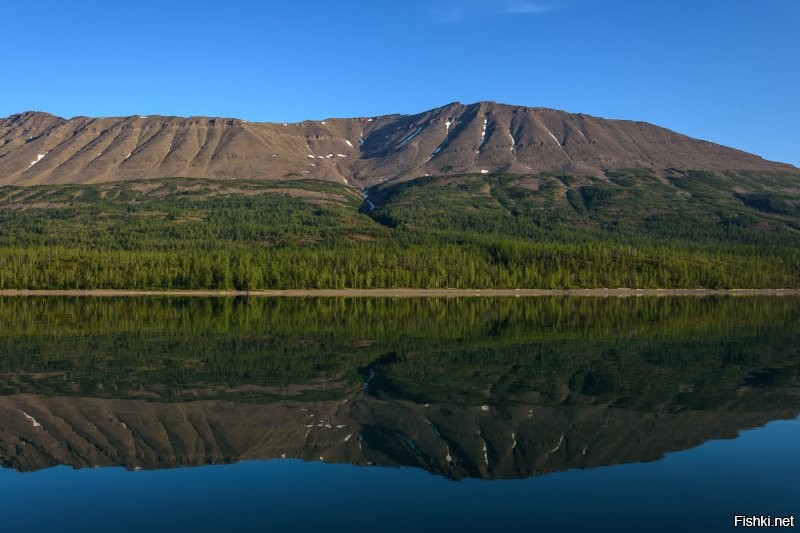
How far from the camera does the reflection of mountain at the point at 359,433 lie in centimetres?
2692

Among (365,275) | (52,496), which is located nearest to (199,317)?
(52,496)

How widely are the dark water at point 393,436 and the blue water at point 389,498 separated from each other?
90 millimetres

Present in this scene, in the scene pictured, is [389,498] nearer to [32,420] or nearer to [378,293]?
[32,420]

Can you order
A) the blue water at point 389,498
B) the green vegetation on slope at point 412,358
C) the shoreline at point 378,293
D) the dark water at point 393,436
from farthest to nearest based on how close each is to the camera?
the shoreline at point 378,293 < the green vegetation on slope at point 412,358 < the dark water at point 393,436 < the blue water at point 389,498

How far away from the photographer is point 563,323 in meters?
85.3

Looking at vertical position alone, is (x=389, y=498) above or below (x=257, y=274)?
below

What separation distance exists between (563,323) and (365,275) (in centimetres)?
10239

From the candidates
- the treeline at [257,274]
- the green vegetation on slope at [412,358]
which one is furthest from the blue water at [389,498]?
the treeline at [257,274]

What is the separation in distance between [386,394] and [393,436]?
338 inches

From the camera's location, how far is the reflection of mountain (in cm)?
2692

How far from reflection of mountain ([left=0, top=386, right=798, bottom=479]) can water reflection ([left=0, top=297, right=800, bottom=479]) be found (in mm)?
115

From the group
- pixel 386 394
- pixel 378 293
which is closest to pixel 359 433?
pixel 386 394

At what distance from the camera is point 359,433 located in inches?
1195

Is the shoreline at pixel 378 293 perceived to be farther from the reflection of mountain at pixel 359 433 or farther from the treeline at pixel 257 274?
the reflection of mountain at pixel 359 433
